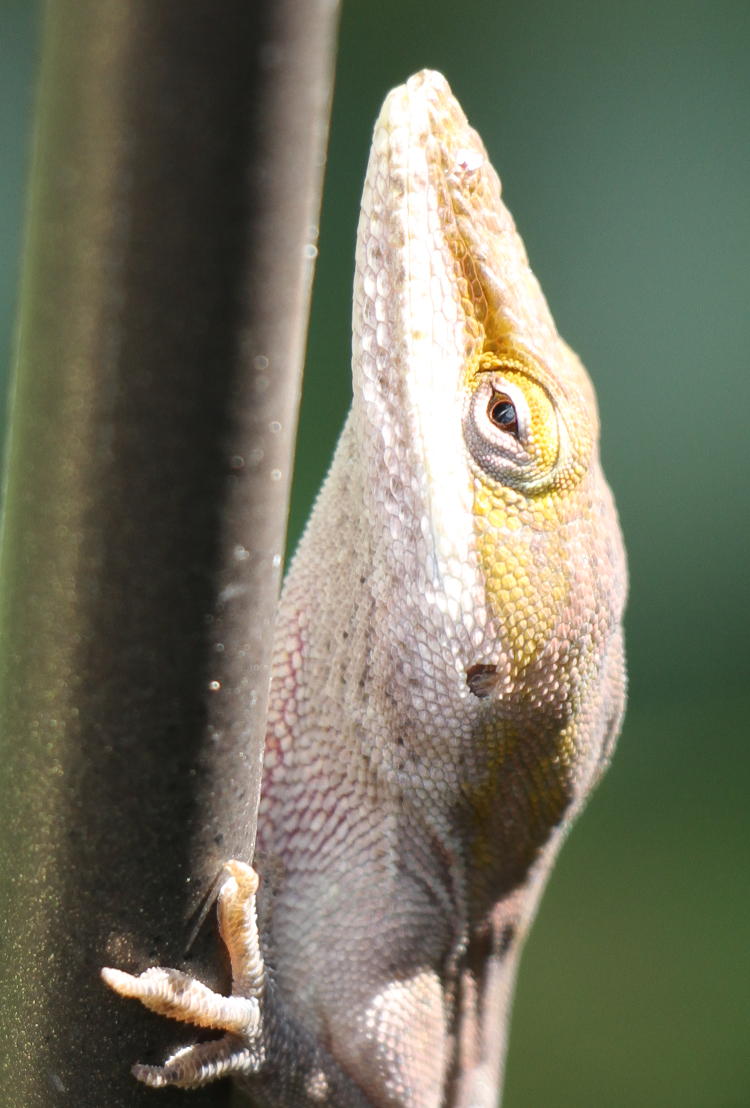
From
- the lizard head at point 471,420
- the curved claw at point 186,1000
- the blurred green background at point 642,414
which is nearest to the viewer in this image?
the curved claw at point 186,1000

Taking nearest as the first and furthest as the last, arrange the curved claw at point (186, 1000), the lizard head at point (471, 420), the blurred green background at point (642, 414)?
the curved claw at point (186, 1000)
the lizard head at point (471, 420)
the blurred green background at point (642, 414)

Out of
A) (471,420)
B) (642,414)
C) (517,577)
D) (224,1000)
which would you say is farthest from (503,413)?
(642,414)

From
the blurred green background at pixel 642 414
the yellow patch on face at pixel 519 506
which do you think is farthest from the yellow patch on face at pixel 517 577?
the blurred green background at pixel 642 414

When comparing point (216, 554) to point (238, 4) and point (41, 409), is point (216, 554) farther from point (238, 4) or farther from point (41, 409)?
point (238, 4)

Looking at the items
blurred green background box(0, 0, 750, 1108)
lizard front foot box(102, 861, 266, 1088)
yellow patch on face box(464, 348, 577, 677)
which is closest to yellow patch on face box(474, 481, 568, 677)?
yellow patch on face box(464, 348, 577, 677)

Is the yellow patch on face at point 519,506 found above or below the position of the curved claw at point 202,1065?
above

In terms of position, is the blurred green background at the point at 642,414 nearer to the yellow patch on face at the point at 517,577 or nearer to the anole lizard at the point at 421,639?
the anole lizard at the point at 421,639
